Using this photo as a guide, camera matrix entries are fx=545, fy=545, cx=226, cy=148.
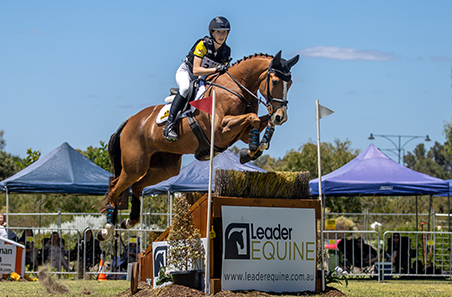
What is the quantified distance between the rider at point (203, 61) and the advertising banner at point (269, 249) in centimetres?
201

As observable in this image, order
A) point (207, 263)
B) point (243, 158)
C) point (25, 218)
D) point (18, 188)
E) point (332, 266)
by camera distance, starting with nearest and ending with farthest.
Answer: point (207, 263), point (243, 158), point (332, 266), point (18, 188), point (25, 218)

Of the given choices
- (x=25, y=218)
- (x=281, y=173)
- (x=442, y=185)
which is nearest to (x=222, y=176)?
(x=281, y=173)

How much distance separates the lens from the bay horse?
21.8 ft

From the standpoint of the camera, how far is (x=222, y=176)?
5.89 metres

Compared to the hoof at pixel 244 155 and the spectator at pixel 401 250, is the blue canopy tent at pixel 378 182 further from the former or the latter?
the hoof at pixel 244 155

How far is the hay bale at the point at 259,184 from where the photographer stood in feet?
19.4

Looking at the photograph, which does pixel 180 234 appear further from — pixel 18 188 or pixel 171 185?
pixel 18 188

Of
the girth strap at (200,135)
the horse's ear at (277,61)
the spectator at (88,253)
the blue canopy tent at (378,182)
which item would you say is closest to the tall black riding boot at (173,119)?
the girth strap at (200,135)

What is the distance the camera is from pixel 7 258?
34.5 ft

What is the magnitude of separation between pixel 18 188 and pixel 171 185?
12.2ft

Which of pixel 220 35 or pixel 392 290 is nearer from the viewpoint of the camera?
pixel 220 35

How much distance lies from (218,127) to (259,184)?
1148 millimetres

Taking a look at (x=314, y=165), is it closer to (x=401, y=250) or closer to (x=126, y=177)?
(x=401, y=250)

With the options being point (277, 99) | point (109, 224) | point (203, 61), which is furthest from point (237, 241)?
point (109, 224)
